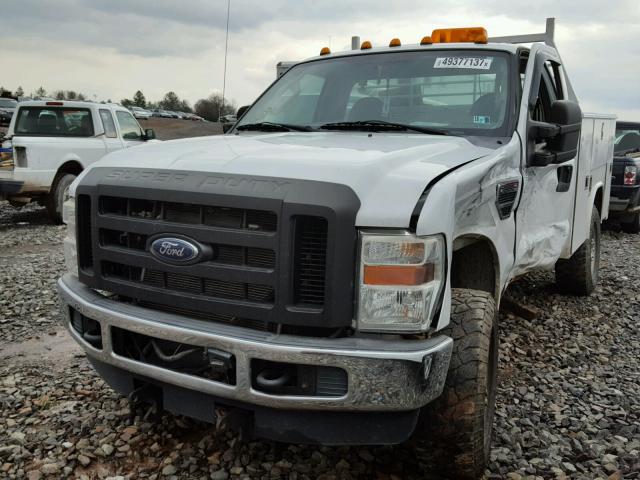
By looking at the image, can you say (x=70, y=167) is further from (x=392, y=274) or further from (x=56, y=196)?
(x=392, y=274)

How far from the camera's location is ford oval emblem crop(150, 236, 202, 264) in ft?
7.97

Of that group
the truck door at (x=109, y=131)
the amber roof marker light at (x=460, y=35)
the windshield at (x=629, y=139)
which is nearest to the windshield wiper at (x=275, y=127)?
the amber roof marker light at (x=460, y=35)

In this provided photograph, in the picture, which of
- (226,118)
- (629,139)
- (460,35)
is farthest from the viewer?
(629,139)

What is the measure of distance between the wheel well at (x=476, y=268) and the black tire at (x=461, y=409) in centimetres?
61

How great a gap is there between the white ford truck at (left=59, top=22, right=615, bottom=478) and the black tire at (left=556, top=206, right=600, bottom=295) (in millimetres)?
2596

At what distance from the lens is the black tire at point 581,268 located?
5633mm

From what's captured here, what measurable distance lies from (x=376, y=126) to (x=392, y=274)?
4.91 feet

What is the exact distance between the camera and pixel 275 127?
3785 mm

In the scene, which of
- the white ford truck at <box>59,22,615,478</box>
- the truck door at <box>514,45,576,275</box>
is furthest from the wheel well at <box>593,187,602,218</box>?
the white ford truck at <box>59,22,615,478</box>

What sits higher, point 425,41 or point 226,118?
point 425,41

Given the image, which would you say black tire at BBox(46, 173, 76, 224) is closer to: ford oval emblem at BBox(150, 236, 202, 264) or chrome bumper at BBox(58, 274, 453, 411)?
ford oval emblem at BBox(150, 236, 202, 264)

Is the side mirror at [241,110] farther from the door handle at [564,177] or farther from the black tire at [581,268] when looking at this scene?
the black tire at [581,268]

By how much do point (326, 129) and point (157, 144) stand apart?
963 millimetres

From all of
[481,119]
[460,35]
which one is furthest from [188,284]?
[460,35]
